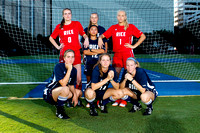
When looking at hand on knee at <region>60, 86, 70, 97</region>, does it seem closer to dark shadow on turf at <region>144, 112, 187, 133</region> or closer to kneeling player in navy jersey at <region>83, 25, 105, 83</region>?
kneeling player in navy jersey at <region>83, 25, 105, 83</region>

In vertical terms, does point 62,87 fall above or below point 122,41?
below

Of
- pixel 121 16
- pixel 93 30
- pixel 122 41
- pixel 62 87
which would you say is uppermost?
pixel 121 16

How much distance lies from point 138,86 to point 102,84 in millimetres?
601

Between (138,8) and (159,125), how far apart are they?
540 centimetres

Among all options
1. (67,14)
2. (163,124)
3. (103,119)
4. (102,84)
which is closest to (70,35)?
(67,14)

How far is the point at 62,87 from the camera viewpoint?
10.5 ft

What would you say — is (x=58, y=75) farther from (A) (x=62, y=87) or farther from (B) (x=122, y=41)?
(B) (x=122, y=41)

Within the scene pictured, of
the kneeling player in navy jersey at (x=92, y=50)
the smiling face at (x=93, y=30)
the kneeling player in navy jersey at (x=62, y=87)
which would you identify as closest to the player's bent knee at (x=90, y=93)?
the kneeling player in navy jersey at (x=62, y=87)

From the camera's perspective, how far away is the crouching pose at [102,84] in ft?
10.7

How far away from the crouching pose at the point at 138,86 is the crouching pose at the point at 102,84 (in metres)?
0.20

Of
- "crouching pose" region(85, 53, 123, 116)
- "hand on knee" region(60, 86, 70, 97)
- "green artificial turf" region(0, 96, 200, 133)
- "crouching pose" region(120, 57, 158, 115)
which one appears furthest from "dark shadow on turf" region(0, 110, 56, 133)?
"crouching pose" region(120, 57, 158, 115)

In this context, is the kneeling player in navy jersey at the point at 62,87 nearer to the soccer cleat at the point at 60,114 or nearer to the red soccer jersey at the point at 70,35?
the soccer cleat at the point at 60,114

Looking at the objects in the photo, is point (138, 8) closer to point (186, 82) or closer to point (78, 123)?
point (186, 82)

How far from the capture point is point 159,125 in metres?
2.74
